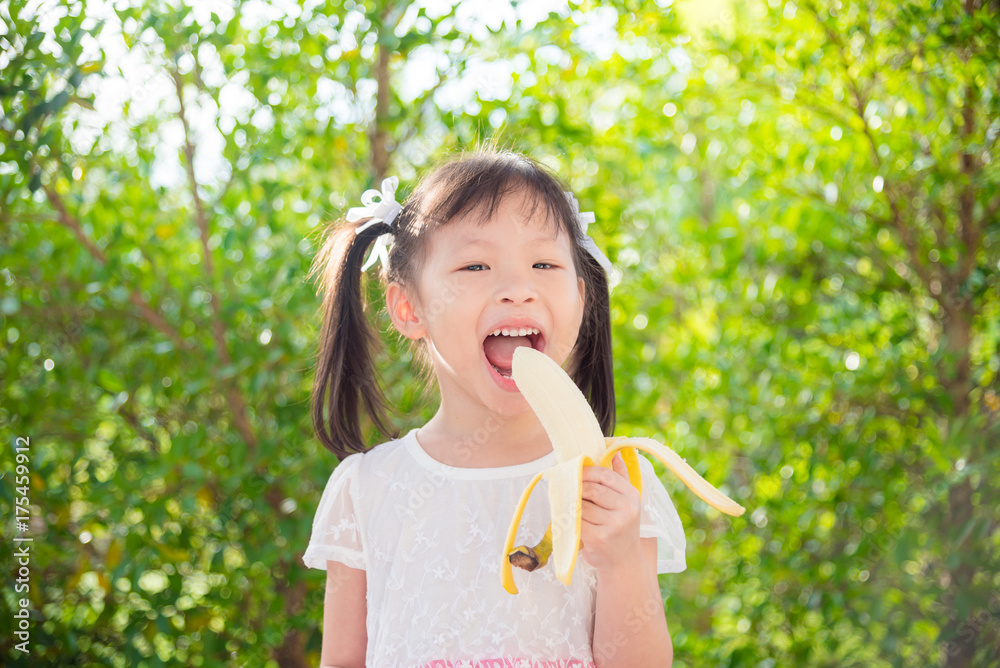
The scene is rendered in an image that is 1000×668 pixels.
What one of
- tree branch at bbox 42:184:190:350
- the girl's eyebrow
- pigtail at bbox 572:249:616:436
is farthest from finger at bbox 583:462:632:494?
tree branch at bbox 42:184:190:350

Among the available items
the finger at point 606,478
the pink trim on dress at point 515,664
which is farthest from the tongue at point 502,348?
the pink trim on dress at point 515,664

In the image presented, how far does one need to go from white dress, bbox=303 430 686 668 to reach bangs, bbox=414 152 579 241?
35 centimetres

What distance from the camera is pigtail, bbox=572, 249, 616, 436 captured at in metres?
1.45

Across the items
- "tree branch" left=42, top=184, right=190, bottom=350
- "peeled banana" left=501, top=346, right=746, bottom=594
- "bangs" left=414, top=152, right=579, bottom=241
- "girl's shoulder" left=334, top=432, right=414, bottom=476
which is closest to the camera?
"peeled banana" left=501, top=346, right=746, bottom=594

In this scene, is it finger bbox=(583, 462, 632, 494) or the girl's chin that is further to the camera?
the girl's chin

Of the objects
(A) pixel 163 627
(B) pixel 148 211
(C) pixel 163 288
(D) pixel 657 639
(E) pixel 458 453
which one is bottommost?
(A) pixel 163 627

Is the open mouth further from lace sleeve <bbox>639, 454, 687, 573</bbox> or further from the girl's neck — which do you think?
lace sleeve <bbox>639, 454, 687, 573</bbox>

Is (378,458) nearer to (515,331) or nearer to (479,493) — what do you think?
(479,493)

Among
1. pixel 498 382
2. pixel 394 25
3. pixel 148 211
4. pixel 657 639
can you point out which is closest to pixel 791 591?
pixel 657 639

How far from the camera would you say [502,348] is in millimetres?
1173

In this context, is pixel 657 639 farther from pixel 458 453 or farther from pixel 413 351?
pixel 413 351

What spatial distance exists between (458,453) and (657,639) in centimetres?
38

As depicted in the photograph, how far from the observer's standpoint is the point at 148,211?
1.99 metres

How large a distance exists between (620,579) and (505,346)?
1.12 feet
